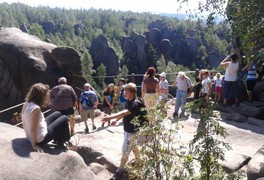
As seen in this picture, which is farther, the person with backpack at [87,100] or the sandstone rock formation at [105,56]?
the sandstone rock formation at [105,56]

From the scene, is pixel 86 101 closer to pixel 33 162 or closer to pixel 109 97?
pixel 109 97

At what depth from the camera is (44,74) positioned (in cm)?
1232

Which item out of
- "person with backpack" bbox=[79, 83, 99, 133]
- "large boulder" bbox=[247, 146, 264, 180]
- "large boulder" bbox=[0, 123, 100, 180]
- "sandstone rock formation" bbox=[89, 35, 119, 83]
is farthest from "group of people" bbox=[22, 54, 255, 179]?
"sandstone rock formation" bbox=[89, 35, 119, 83]

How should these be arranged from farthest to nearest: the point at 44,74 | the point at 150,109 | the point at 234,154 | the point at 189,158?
the point at 44,74 < the point at 234,154 < the point at 150,109 < the point at 189,158

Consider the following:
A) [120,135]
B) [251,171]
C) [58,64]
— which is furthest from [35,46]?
[251,171]

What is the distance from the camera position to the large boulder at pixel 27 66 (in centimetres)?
1223

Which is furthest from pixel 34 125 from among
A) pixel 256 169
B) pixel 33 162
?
pixel 256 169

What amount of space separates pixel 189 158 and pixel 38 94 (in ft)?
8.19

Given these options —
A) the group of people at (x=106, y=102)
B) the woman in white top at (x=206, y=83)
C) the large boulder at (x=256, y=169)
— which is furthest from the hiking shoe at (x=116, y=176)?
the woman in white top at (x=206, y=83)

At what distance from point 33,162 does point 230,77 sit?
7222mm

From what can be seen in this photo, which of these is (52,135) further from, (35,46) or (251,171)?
(35,46)

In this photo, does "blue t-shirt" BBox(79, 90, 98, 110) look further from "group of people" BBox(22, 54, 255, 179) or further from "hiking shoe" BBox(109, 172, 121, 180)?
"hiking shoe" BBox(109, 172, 121, 180)

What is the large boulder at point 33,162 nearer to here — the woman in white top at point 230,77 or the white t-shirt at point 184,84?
the white t-shirt at point 184,84

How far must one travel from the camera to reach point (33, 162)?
15.1 feet
